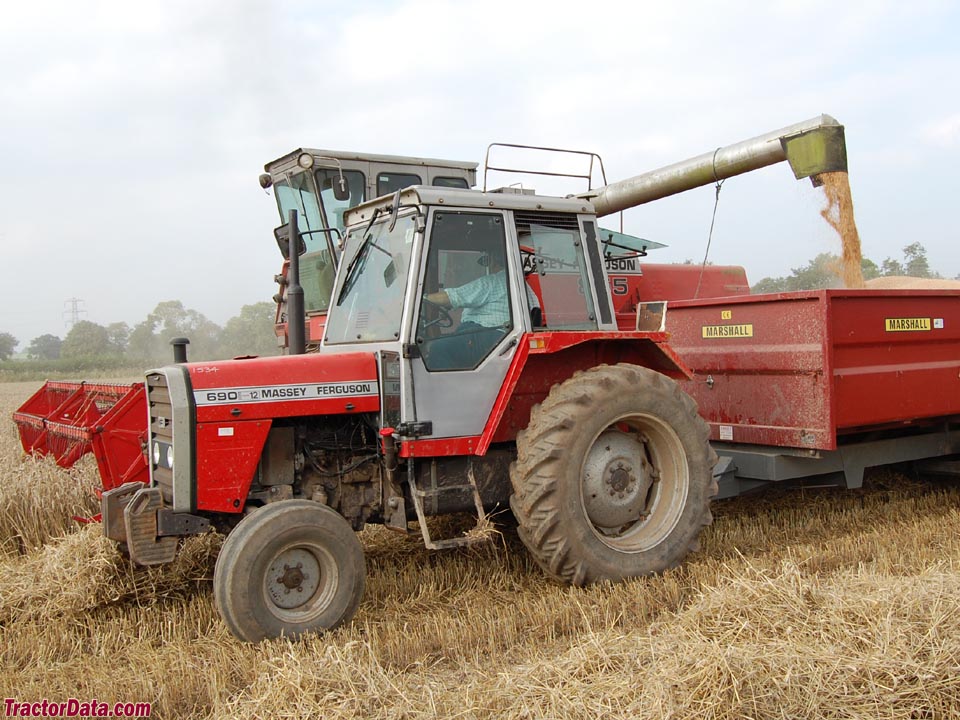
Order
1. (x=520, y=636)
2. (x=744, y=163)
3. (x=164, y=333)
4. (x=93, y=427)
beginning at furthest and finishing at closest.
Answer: (x=164, y=333) → (x=744, y=163) → (x=93, y=427) → (x=520, y=636)

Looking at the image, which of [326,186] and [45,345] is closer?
[326,186]

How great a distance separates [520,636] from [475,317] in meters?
1.69

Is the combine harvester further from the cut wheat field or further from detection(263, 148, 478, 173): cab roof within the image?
detection(263, 148, 478, 173): cab roof

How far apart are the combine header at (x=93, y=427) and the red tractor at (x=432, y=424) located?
1.24m

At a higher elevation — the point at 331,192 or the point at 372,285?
the point at 331,192

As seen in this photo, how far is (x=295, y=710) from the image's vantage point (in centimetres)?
323

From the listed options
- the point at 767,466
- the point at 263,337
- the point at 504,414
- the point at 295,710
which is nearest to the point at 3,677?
the point at 295,710

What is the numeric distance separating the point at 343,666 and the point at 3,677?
1.59 metres

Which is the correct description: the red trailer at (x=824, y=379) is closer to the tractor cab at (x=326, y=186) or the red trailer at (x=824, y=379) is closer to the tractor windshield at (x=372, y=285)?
the tractor windshield at (x=372, y=285)

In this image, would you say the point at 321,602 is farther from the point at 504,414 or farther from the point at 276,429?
the point at 504,414

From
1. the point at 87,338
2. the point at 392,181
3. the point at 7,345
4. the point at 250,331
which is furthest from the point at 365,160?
the point at 7,345

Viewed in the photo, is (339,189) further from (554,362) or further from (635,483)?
(635,483)

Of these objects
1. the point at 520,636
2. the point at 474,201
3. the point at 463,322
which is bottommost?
the point at 520,636

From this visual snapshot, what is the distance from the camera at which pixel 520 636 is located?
4180 mm
